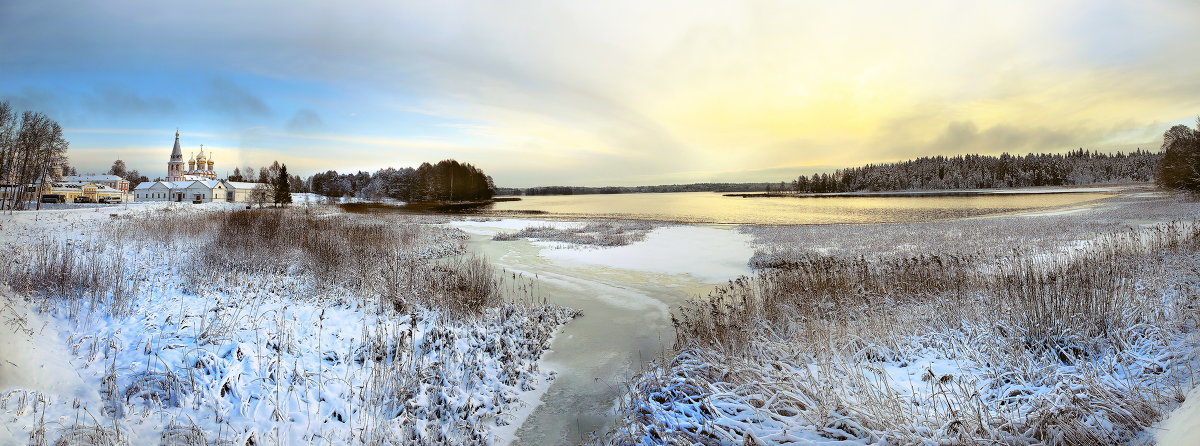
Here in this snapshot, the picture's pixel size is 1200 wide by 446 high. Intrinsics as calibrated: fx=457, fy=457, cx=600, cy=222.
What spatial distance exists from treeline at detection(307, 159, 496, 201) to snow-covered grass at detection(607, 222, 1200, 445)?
108m

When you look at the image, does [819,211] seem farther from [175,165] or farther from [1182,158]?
[175,165]

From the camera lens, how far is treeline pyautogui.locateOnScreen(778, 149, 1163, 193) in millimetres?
151500

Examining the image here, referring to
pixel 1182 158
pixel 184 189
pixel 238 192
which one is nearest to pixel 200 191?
pixel 184 189

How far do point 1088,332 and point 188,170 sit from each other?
444 ft

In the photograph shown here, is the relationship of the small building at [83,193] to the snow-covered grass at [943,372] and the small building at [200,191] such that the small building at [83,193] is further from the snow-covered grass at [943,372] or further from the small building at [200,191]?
the snow-covered grass at [943,372]

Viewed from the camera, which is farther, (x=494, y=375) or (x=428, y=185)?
(x=428, y=185)

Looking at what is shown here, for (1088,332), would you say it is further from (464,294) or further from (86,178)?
(86,178)

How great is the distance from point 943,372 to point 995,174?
200 meters

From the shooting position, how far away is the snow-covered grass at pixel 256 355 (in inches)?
186

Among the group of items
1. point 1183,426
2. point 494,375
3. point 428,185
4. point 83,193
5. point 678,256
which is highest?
point 428,185

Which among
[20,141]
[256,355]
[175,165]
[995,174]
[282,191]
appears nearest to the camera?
[256,355]

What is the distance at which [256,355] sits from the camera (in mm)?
6113

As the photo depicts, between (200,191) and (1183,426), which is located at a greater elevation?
(200,191)

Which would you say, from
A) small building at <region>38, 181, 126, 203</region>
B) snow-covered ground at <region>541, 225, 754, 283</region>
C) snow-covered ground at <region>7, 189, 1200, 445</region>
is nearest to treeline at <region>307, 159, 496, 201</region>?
small building at <region>38, 181, 126, 203</region>
